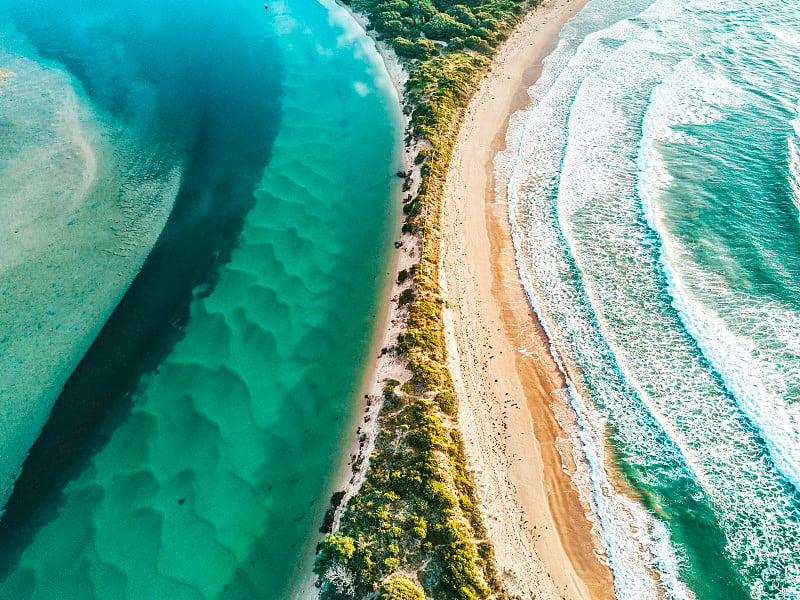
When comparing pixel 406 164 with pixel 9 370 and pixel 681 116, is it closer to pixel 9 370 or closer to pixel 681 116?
pixel 681 116

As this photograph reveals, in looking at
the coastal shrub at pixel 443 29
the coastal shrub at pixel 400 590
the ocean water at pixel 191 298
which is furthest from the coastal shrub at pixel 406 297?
the coastal shrub at pixel 443 29

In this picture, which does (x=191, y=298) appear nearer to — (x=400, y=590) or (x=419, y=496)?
(x=419, y=496)

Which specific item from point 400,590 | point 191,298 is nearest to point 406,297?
point 191,298

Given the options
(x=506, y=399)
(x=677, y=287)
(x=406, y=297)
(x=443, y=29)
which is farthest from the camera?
(x=443, y=29)

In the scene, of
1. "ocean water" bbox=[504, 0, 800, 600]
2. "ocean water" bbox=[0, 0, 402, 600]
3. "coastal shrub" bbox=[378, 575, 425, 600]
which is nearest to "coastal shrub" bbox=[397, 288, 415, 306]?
"ocean water" bbox=[0, 0, 402, 600]

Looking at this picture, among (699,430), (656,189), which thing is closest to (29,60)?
(656,189)
